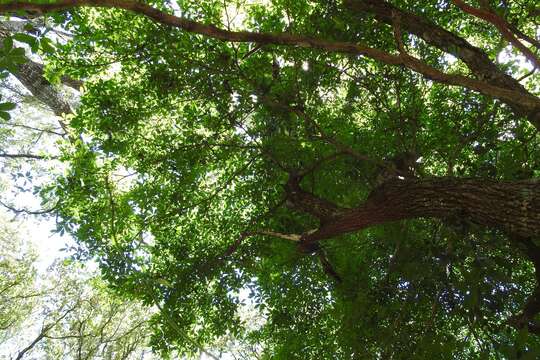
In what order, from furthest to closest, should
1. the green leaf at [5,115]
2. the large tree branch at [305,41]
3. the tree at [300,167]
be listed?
the tree at [300,167] < the large tree branch at [305,41] < the green leaf at [5,115]

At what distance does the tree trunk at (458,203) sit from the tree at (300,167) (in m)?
0.03

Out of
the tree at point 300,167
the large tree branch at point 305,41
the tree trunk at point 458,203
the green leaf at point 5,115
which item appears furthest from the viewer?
the tree at point 300,167

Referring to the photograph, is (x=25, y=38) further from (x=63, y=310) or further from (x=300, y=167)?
(x=63, y=310)

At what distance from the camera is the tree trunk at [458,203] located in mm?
3473

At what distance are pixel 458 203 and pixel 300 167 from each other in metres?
Answer: 2.66

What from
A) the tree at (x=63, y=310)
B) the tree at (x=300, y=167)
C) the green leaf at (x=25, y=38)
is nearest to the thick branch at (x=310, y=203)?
the tree at (x=300, y=167)

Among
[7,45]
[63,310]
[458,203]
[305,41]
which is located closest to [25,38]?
[7,45]

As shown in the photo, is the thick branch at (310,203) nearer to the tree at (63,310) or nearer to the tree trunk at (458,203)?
the tree trunk at (458,203)

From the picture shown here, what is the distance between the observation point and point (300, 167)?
610 centimetres

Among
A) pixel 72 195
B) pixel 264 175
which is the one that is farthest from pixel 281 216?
pixel 72 195

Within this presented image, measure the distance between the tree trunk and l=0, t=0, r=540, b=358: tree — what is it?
0.08 feet

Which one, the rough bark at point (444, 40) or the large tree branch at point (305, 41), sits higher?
the rough bark at point (444, 40)

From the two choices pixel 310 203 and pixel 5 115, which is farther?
pixel 310 203

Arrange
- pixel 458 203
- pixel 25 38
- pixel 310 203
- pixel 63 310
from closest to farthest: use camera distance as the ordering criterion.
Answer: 1. pixel 25 38
2. pixel 458 203
3. pixel 310 203
4. pixel 63 310
